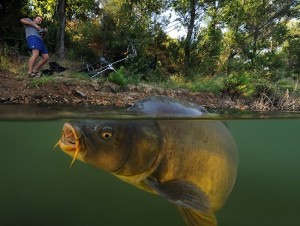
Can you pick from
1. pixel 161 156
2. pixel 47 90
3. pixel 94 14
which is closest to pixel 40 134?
pixel 47 90

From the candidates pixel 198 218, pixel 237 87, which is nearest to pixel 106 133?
pixel 198 218

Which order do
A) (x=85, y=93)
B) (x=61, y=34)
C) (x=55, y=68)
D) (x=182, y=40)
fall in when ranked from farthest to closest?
(x=182, y=40) < (x=61, y=34) < (x=55, y=68) < (x=85, y=93)

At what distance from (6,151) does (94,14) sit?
1666cm

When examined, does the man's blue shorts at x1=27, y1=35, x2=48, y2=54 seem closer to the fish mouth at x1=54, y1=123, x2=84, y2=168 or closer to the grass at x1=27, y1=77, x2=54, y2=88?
the grass at x1=27, y1=77, x2=54, y2=88

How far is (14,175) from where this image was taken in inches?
531

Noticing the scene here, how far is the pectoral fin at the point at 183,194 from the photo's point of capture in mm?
3912

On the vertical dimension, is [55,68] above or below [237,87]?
above

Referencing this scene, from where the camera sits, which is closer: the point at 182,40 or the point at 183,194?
the point at 183,194

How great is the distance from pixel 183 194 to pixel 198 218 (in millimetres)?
327

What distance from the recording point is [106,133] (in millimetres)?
4289

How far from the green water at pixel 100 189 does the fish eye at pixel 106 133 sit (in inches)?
161

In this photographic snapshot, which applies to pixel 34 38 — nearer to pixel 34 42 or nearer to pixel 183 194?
pixel 34 42

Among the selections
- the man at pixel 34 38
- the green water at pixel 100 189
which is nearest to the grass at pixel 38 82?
the man at pixel 34 38

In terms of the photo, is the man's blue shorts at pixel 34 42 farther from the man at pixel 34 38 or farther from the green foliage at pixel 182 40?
the green foliage at pixel 182 40
